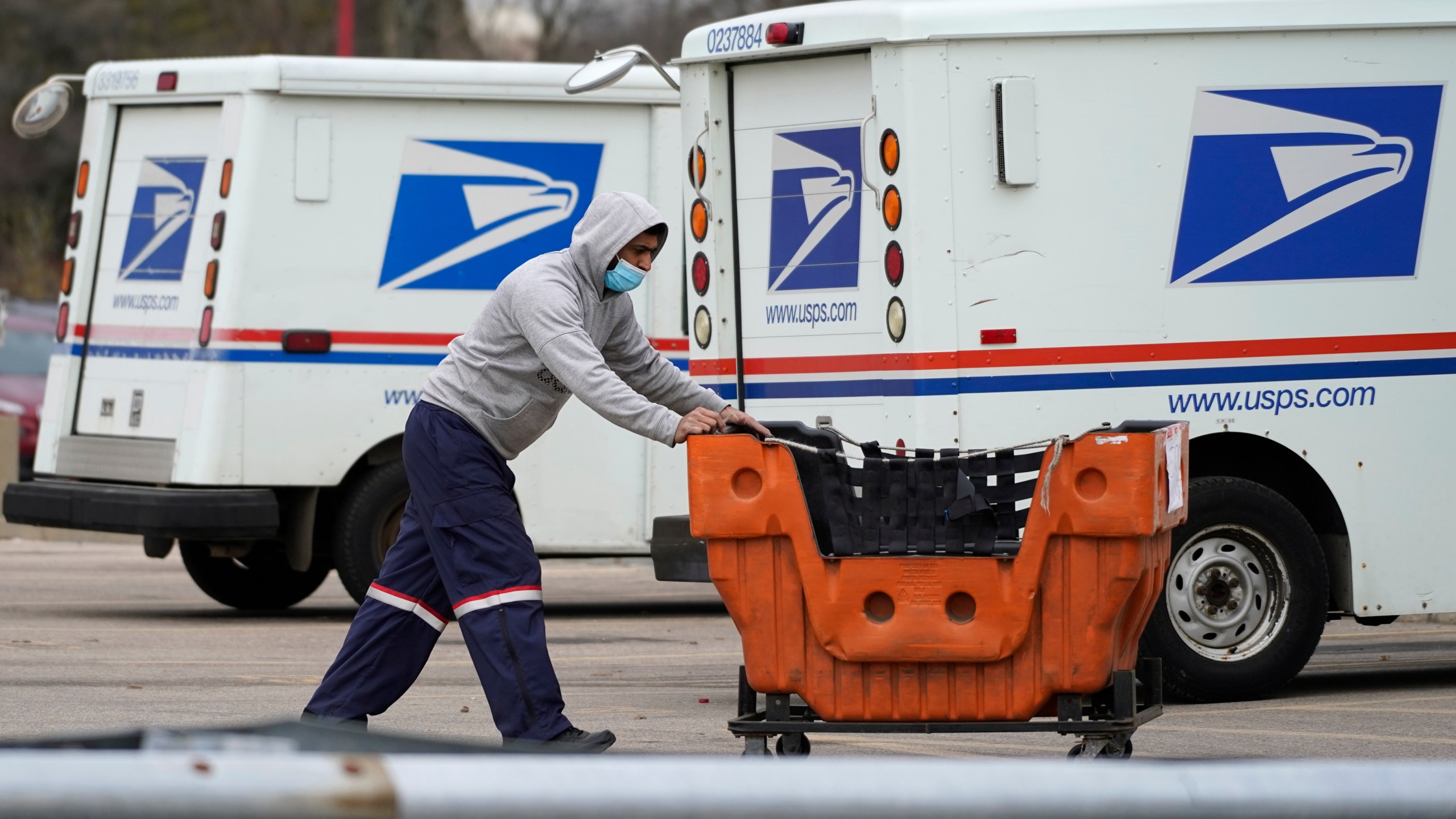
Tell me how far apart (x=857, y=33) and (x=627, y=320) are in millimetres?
1956

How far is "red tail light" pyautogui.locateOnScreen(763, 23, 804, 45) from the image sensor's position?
780cm

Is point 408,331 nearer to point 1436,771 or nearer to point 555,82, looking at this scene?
point 555,82

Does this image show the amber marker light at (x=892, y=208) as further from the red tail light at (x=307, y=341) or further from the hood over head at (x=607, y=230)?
the red tail light at (x=307, y=341)

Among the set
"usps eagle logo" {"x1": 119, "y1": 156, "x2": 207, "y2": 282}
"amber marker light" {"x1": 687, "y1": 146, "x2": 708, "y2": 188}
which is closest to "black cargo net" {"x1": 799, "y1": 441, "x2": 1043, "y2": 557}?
"amber marker light" {"x1": 687, "y1": 146, "x2": 708, "y2": 188}

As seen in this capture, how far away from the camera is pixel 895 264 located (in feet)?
25.0

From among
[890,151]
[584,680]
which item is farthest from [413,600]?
[584,680]

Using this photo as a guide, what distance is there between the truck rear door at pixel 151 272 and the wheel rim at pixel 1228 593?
17.3ft

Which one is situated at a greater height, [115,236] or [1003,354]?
[115,236]

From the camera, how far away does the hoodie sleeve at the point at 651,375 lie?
20.4 ft

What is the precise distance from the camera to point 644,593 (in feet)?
43.6

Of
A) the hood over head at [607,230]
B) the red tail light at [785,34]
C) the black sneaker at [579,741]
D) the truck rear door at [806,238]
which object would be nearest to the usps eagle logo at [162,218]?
the truck rear door at [806,238]

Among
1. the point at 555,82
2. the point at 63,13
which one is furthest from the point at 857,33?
the point at 63,13

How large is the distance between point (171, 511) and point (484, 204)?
221cm

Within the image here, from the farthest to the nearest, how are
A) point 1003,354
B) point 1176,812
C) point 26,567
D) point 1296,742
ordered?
1. point 26,567
2. point 1003,354
3. point 1296,742
4. point 1176,812
